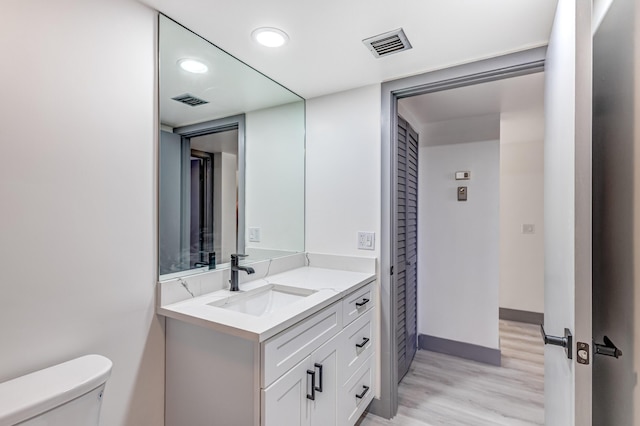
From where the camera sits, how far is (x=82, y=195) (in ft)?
3.72

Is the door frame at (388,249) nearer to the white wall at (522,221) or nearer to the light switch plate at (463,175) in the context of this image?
the light switch plate at (463,175)

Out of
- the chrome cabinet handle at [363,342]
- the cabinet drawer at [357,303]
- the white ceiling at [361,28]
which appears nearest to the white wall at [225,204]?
the white ceiling at [361,28]

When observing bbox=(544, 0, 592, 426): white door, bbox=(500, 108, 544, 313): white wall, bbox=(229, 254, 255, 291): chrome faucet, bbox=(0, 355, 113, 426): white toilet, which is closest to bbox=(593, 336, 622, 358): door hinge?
bbox=(544, 0, 592, 426): white door

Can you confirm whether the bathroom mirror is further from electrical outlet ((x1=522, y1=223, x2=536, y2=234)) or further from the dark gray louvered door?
electrical outlet ((x1=522, y1=223, x2=536, y2=234))

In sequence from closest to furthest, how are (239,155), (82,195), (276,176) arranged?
(82,195) < (239,155) < (276,176)

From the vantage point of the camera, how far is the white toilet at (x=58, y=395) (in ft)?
2.72

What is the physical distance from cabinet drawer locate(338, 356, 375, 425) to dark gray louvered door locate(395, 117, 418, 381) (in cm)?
40

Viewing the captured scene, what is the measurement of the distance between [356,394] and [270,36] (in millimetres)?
1979

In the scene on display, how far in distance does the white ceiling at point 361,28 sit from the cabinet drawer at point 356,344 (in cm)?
149

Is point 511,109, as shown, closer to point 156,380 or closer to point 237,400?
point 237,400

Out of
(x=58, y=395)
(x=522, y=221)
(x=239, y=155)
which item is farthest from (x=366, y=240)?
(x=522, y=221)

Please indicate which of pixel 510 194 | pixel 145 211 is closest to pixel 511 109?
pixel 510 194

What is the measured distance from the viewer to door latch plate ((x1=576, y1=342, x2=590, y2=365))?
0.84 metres

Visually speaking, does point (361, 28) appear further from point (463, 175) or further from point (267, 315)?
point (463, 175)
